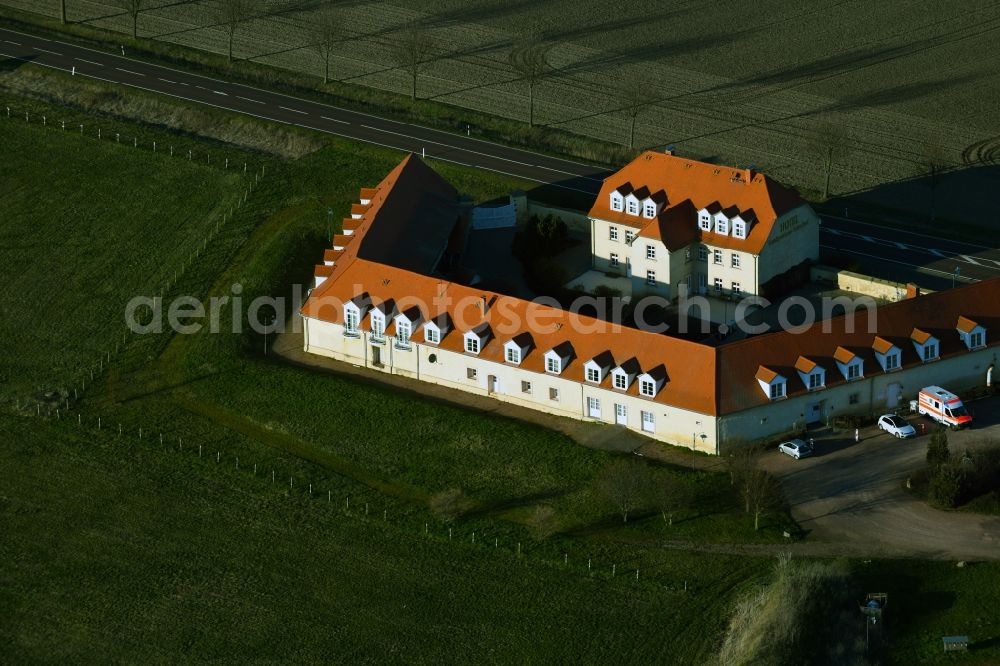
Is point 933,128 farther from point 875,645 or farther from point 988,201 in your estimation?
point 875,645

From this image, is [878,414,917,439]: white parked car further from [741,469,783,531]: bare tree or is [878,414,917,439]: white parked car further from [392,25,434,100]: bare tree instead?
[392,25,434,100]: bare tree

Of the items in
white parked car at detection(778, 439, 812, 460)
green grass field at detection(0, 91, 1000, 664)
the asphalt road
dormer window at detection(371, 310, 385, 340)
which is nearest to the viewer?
green grass field at detection(0, 91, 1000, 664)

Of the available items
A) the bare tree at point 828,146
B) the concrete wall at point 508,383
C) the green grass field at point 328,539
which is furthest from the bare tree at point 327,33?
the concrete wall at point 508,383

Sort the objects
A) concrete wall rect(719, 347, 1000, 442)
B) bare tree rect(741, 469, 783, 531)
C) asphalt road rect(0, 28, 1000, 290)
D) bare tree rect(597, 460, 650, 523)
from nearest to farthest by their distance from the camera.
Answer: bare tree rect(741, 469, 783, 531) < bare tree rect(597, 460, 650, 523) < concrete wall rect(719, 347, 1000, 442) < asphalt road rect(0, 28, 1000, 290)

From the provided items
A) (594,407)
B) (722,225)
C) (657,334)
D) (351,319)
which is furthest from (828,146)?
(351,319)

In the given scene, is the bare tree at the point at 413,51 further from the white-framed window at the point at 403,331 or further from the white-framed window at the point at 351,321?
the white-framed window at the point at 403,331

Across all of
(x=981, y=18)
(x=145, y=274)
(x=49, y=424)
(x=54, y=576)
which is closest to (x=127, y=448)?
(x=49, y=424)

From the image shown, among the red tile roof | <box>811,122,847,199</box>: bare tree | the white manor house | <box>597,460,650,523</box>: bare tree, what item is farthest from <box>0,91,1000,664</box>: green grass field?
<box>811,122,847,199</box>: bare tree
